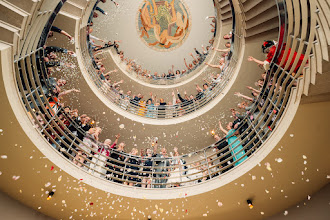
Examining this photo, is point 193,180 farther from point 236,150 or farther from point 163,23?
point 163,23

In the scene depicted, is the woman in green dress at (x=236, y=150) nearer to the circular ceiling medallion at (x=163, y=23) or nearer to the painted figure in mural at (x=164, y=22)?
the circular ceiling medallion at (x=163, y=23)

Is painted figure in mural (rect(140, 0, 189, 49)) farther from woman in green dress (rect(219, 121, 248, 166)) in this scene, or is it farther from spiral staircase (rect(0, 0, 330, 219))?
woman in green dress (rect(219, 121, 248, 166))

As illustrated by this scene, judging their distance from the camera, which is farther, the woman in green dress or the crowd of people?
the woman in green dress

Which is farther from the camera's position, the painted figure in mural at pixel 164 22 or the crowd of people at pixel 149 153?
the painted figure in mural at pixel 164 22

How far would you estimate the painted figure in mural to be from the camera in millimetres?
11938

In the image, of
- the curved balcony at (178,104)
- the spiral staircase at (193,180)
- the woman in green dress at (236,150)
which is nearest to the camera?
the spiral staircase at (193,180)

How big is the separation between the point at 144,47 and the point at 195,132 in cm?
775

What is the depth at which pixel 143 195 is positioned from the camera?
13.1 ft

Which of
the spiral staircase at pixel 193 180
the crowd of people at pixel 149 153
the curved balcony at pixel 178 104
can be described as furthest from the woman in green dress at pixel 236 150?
the curved balcony at pixel 178 104

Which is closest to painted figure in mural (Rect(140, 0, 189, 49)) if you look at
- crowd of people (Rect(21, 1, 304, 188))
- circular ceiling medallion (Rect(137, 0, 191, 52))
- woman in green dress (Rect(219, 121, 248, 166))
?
circular ceiling medallion (Rect(137, 0, 191, 52))

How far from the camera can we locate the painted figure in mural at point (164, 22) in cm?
1194

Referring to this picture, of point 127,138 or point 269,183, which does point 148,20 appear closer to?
point 127,138

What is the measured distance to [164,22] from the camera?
40.4 feet

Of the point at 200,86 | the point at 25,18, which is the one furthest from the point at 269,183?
the point at 200,86
